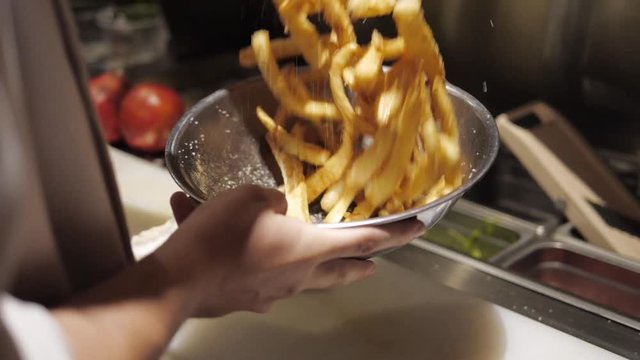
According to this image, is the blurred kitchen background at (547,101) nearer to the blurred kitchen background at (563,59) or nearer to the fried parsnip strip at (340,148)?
the blurred kitchen background at (563,59)

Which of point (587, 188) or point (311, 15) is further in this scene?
point (587, 188)

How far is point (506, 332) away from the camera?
0.61 meters

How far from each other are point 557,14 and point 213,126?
20.3 inches

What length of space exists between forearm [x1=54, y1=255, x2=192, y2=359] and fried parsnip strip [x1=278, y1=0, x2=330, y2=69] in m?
0.21

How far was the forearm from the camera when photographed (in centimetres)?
40

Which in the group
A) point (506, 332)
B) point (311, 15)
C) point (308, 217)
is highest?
point (311, 15)

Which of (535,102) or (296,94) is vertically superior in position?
(296,94)

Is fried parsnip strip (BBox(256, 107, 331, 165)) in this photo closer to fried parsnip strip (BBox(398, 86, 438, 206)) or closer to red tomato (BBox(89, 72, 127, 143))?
fried parsnip strip (BBox(398, 86, 438, 206))

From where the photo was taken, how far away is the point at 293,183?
1.91 feet

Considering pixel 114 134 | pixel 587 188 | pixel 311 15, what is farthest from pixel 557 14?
pixel 114 134

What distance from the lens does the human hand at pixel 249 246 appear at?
45cm

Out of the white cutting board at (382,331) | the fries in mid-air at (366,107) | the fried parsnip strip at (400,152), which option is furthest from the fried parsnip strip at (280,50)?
the white cutting board at (382,331)

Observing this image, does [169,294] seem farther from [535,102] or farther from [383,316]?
[535,102]

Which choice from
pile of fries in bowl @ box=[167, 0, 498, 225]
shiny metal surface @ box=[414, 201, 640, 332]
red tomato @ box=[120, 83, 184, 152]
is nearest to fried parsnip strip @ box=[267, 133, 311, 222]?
pile of fries in bowl @ box=[167, 0, 498, 225]
